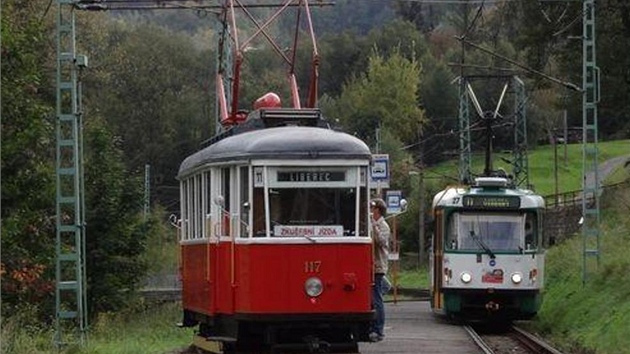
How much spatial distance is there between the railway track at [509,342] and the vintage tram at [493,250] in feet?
1.84

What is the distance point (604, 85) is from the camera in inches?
1838

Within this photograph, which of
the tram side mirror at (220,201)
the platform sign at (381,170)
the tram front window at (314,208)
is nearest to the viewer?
the tram front window at (314,208)

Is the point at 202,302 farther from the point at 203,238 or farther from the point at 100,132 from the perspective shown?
the point at 100,132

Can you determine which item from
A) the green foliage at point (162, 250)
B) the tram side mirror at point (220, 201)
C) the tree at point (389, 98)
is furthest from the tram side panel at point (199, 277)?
the tree at point (389, 98)

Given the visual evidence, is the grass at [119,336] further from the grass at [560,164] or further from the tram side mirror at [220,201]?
the grass at [560,164]

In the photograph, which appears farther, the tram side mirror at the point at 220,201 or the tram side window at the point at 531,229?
the tram side window at the point at 531,229

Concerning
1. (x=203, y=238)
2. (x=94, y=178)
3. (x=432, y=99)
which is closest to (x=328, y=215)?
(x=203, y=238)

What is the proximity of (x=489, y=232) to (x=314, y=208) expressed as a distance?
1289 cm

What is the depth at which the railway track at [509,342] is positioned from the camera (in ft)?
79.7

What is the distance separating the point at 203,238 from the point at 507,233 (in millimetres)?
11469

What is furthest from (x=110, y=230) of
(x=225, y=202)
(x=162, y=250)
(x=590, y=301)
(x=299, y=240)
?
(x=299, y=240)

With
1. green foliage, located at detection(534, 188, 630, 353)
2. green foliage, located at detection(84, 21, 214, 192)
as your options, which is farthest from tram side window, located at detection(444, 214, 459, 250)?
green foliage, located at detection(84, 21, 214, 192)

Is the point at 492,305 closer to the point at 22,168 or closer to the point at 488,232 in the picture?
the point at 488,232

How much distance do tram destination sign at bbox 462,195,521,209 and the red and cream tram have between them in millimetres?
12127
